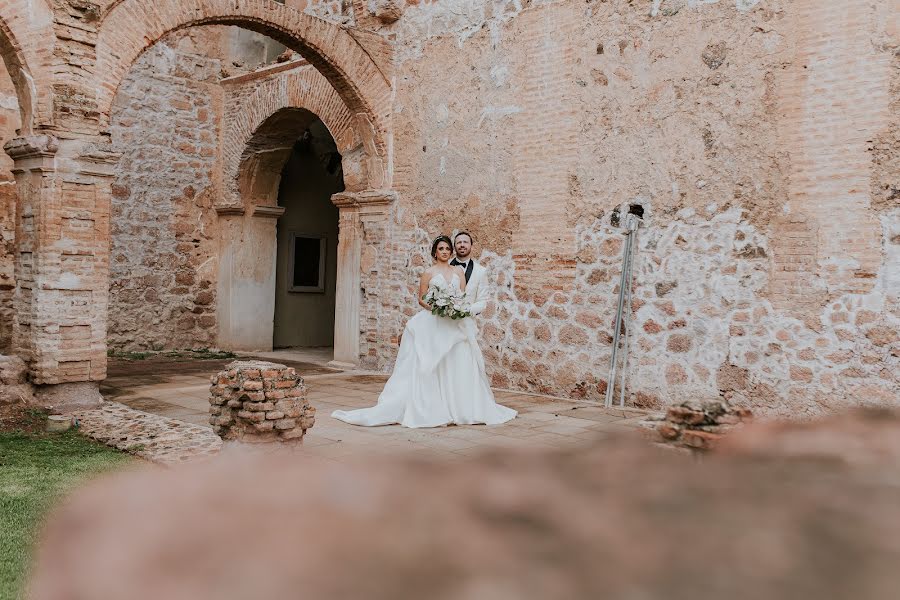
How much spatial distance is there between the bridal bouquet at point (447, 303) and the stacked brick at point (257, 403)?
81.4 inches

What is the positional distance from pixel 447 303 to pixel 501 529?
6.45m

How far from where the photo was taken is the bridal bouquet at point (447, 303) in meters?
7.21

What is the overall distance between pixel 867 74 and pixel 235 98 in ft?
31.4

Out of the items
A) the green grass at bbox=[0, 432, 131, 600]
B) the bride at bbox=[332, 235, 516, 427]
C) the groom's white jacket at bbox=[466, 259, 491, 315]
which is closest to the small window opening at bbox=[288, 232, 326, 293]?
the bride at bbox=[332, 235, 516, 427]

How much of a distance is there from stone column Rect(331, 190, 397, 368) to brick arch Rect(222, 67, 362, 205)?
79 centimetres

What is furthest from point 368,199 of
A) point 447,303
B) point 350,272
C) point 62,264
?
point 62,264

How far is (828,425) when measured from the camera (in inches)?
41.5

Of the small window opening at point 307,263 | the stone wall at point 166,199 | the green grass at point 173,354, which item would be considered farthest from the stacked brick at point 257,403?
the small window opening at point 307,263

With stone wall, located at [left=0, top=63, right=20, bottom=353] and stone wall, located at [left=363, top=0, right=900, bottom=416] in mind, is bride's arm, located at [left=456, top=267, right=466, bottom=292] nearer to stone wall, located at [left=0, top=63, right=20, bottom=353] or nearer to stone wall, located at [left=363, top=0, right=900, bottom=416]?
stone wall, located at [left=363, top=0, right=900, bottom=416]

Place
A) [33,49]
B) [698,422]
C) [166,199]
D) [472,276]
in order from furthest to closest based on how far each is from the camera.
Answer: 1. [166,199]
2. [472,276]
3. [33,49]
4. [698,422]

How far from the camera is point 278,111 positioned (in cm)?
1218

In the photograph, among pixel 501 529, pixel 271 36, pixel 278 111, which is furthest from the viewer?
pixel 278 111

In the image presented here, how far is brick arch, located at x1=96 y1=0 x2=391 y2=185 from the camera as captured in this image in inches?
312

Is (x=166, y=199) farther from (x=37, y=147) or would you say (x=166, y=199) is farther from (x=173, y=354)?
(x=37, y=147)
